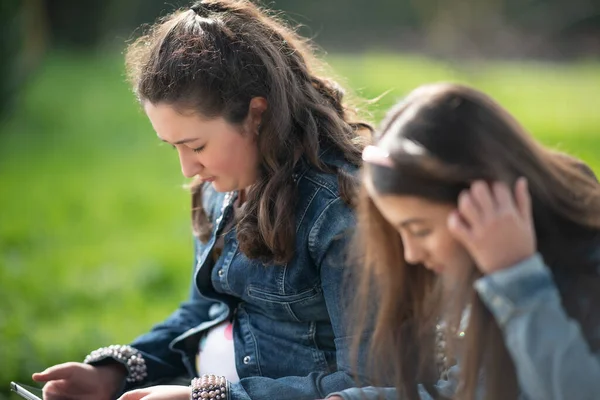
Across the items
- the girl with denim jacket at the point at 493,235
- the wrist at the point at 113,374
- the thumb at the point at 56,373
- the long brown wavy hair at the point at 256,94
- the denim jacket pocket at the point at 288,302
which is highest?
the long brown wavy hair at the point at 256,94

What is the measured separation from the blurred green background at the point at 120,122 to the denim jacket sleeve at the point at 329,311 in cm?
53

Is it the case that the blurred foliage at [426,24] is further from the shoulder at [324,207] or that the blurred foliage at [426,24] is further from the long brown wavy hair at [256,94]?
the shoulder at [324,207]

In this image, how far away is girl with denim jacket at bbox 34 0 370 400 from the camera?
2277mm

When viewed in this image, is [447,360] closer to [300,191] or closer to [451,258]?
[451,258]

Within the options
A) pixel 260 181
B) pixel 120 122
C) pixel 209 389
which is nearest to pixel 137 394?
pixel 209 389

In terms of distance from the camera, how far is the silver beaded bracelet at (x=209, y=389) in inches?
86.5

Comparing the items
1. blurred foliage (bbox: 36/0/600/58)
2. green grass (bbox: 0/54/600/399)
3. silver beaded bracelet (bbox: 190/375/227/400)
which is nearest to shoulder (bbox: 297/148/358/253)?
green grass (bbox: 0/54/600/399)

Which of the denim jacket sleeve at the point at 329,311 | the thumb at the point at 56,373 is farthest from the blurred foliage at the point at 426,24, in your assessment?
the denim jacket sleeve at the point at 329,311

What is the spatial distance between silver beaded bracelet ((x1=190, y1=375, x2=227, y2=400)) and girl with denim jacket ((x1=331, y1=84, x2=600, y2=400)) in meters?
0.56

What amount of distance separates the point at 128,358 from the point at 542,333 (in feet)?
4.54

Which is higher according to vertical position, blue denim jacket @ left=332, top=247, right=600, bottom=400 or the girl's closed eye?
the girl's closed eye

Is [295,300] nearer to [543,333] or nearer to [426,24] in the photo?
[543,333]

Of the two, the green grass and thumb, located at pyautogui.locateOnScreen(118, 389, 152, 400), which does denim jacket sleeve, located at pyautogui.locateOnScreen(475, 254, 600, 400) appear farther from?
thumb, located at pyautogui.locateOnScreen(118, 389, 152, 400)

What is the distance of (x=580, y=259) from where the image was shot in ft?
5.79
